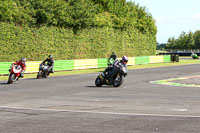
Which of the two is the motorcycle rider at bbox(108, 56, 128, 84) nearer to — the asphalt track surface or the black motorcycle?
the black motorcycle

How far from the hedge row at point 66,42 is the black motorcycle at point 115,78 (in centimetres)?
1606

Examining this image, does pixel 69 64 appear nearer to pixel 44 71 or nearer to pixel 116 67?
pixel 44 71

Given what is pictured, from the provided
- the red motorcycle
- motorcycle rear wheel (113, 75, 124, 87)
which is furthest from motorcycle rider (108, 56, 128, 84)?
the red motorcycle

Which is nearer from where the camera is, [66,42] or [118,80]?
[118,80]

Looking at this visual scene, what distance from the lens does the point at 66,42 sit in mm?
38844

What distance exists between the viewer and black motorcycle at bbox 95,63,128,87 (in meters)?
16.7

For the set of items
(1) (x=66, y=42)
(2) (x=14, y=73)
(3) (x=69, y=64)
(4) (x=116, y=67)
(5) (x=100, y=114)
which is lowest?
(5) (x=100, y=114)

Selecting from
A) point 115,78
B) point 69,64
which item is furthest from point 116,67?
point 69,64

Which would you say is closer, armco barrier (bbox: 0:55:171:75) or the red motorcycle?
the red motorcycle

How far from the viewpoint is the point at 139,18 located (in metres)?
55.3

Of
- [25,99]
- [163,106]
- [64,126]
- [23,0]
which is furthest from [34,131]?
[23,0]

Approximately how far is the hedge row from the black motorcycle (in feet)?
52.7

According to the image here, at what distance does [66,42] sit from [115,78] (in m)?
22.3

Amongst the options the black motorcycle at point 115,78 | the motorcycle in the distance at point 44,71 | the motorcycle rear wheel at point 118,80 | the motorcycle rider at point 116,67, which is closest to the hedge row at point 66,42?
the motorcycle in the distance at point 44,71
